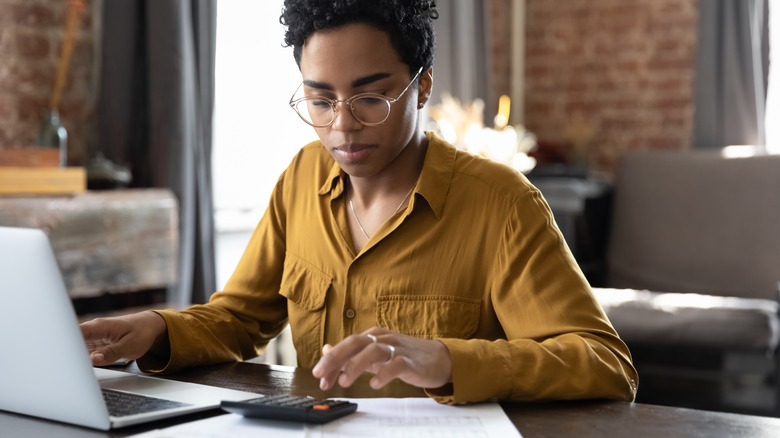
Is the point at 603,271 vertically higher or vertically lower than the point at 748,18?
lower

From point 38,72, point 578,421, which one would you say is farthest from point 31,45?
point 578,421

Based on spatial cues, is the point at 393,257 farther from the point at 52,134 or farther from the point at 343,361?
the point at 52,134

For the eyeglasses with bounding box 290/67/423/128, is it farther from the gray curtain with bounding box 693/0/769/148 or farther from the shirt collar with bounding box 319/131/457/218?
the gray curtain with bounding box 693/0/769/148

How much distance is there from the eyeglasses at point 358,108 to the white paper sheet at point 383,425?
446 millimetres

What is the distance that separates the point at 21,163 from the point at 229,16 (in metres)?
1.20

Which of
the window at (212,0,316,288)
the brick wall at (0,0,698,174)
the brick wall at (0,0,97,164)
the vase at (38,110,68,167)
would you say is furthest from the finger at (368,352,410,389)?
the brick wall at (0,0,698,174)

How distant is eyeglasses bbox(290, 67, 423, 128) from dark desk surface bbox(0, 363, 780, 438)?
386mm

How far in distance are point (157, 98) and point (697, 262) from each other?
2.28 m

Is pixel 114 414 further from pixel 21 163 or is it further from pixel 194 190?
pixel 194 190

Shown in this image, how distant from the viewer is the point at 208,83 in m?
3.22

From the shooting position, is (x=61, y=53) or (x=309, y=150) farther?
(x=61, y=53)

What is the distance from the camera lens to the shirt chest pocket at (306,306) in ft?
4.91

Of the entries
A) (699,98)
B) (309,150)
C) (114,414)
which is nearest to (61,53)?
A: (309,150)

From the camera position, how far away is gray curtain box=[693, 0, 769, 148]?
4145mm
